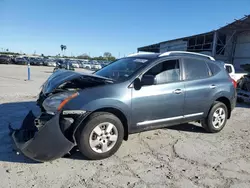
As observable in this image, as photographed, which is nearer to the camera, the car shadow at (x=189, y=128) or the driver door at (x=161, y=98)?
the driver door at (x=161, y=98)

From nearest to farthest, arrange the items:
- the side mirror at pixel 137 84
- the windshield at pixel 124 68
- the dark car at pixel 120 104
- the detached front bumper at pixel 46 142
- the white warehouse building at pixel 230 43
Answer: the detached front bumper at pixel 46 142 < the dark car at pixel 120 104 < the side mirror at pixel 137 84 < the windshield at pixel 124 68 < the white warehouse building at pixel 230 43

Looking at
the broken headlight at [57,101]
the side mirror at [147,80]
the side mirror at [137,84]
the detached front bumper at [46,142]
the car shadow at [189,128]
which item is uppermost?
the side mirror at [147,80]

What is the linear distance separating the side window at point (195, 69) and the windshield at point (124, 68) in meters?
0.96

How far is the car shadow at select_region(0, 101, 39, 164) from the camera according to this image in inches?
139

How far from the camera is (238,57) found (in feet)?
77.2

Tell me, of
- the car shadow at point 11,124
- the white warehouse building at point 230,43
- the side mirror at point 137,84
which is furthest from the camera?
the white warehouse building at point 230,43

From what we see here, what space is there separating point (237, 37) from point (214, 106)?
22.6 metres

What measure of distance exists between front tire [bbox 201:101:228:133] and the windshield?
6.72 ft

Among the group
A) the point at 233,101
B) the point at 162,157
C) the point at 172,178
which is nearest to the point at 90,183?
the point at 172,178

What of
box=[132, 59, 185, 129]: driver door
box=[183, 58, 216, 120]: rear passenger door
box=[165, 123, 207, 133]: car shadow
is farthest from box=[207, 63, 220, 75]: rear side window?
box=[165, 123, 207, 133]: car shadow

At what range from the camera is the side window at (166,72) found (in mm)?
4167

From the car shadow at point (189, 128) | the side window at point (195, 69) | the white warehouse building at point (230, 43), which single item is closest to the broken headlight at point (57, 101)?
the side window at point (195, 69)

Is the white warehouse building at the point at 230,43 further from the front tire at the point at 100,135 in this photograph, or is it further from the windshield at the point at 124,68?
the front tire at the point at 100,135

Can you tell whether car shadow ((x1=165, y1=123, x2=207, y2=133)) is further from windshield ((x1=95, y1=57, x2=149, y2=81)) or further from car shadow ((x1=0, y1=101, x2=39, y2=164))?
car shadow ((x1=0, y1=101, x2=39, y2=164))
